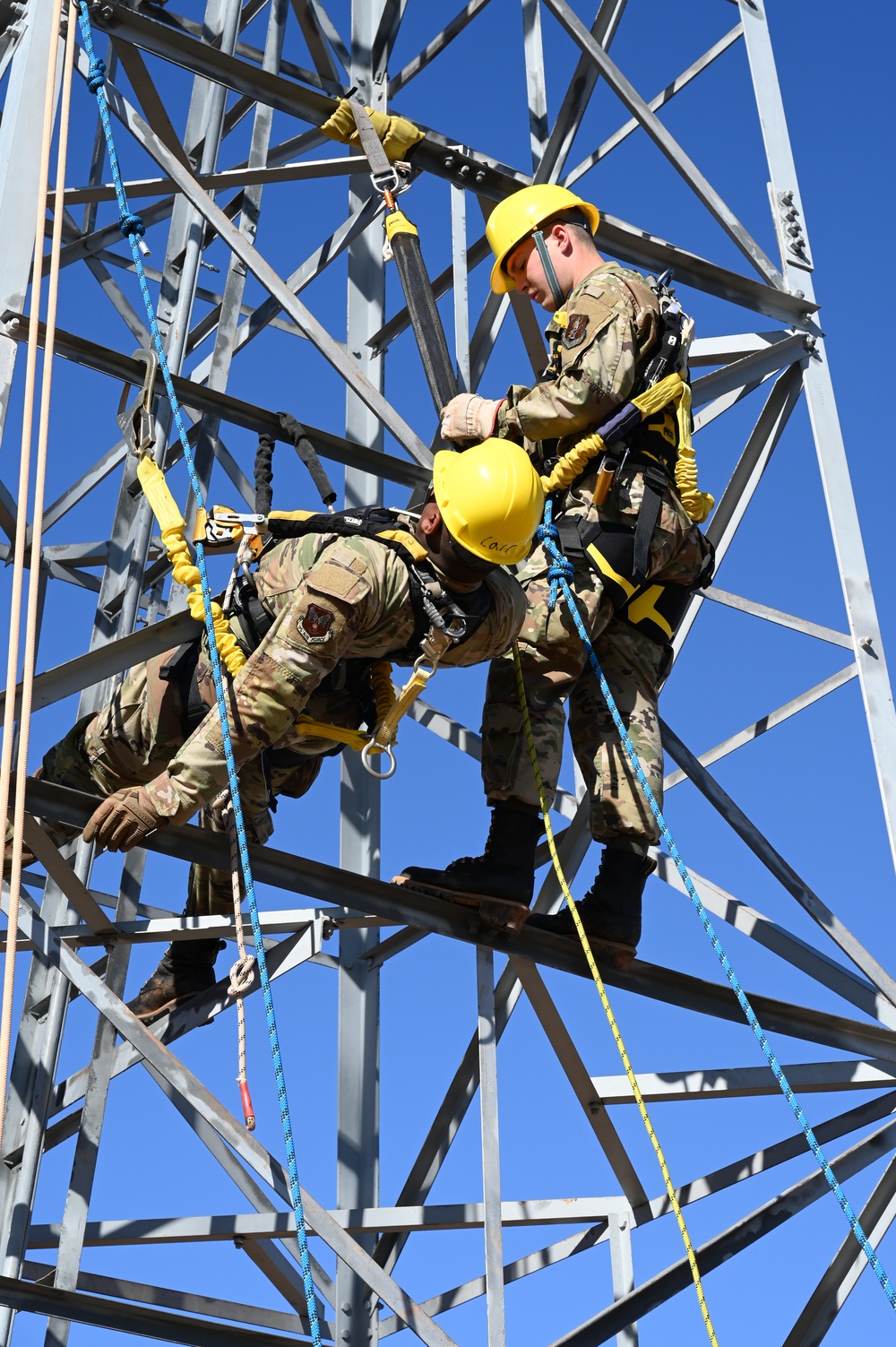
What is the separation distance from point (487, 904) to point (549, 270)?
9.49 ft

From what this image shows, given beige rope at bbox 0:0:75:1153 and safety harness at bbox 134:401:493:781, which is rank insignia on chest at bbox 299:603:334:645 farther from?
beige rope at bbox 0:0:75:1153

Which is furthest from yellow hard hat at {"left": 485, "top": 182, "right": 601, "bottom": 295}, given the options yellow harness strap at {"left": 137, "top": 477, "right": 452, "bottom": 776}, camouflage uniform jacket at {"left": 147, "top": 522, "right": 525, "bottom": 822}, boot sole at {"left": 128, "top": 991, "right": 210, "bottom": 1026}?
boot sole at {"left": 128, "top": 991, "right": 210, "bottom": 1026}

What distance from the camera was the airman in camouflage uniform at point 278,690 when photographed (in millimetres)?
6781

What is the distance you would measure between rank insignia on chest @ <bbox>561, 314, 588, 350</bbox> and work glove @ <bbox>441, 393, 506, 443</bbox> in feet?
1.31

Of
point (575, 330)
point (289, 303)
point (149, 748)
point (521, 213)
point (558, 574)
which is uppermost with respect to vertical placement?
point (521, 213)

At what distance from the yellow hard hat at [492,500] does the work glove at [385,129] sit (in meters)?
2.33

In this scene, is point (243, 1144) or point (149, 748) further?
point (149, 748)

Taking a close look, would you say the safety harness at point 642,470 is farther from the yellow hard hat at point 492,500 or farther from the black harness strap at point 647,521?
the yellow hard hat at point 492,500

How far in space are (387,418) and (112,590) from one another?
1947 millimetres

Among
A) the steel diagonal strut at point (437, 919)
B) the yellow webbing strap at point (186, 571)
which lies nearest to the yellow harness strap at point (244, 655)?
the yellow webbing strap at point (186, 571)

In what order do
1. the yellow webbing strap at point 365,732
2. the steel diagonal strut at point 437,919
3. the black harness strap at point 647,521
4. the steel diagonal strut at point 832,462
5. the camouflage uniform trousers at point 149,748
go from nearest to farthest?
the steel diagonal strut at point 437,919 → the yellow webbing strap at point 365,732 → the camouflage uniform trousers at point 149,748 → the black harness strap at point 647,521 → the steel diagonal strut at point 832,462

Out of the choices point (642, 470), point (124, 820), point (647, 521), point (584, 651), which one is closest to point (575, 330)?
point (642, 470)

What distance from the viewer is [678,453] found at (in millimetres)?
8070

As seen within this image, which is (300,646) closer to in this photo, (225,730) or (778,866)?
(225,730)
